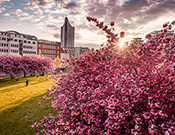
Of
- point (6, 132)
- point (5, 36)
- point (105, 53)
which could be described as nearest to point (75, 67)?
point (105, 53)

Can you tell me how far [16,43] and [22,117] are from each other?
79.7 meters

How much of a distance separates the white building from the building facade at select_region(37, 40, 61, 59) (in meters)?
4.34

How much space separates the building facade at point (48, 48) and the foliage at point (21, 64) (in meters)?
50.1

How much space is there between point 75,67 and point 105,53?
215 cm

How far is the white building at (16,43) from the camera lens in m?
75.7

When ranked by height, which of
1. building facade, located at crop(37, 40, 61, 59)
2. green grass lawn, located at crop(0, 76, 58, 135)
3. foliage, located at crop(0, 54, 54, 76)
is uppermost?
building facade, located at crop(37, 40, 61, 59)

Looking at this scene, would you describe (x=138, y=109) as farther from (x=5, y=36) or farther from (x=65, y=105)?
(x=5, y=36)

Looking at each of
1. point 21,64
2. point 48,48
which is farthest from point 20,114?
point 48,48

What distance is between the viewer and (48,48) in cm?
9656

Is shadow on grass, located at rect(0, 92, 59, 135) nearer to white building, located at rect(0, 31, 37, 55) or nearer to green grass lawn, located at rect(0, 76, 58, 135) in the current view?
green grass lawn, located at rect(0, 76, 58, 135)

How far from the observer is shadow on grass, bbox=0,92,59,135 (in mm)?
10805

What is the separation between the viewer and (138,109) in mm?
4523

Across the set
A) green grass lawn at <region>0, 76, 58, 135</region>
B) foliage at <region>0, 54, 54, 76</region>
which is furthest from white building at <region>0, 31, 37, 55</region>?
green grass lawn at <region>0, 76, 58, 135</region>

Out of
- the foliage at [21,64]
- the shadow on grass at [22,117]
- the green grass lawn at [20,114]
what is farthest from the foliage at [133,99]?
the foliage at [21,64]
